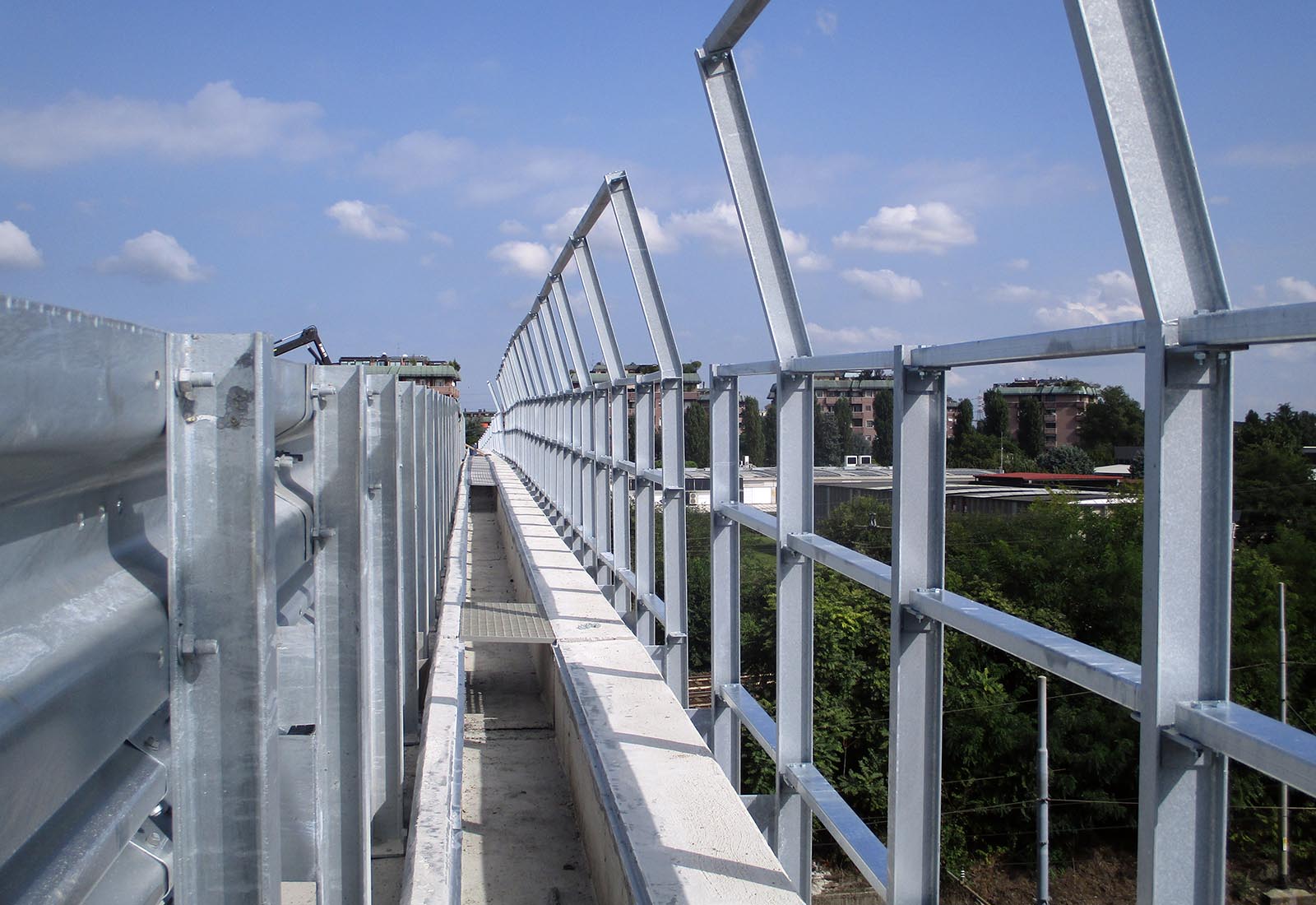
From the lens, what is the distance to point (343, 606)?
2.08 m

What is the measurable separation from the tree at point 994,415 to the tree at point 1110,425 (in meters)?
0.28

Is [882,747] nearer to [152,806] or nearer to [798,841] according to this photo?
[798,841]

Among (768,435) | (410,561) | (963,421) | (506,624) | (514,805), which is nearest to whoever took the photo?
(963,421)

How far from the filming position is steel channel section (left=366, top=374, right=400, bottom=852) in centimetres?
291

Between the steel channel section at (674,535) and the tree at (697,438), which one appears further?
the tree at (697,438)

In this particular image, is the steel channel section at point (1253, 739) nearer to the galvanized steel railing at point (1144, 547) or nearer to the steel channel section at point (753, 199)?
the galvanized steel railing at point (1144, 547)

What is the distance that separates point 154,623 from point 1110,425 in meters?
2.10

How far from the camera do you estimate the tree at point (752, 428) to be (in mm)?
5379

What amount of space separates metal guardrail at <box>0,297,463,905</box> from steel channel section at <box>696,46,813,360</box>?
2.37 meters

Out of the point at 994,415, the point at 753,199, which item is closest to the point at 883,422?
the point at 994,415

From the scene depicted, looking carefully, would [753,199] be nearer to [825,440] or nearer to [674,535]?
[825,440]

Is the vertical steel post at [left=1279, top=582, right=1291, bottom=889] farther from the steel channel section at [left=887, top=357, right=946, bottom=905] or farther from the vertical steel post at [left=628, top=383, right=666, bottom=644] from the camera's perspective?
the vertical steel post at [left=628, top=383, right=666, bottom=644]

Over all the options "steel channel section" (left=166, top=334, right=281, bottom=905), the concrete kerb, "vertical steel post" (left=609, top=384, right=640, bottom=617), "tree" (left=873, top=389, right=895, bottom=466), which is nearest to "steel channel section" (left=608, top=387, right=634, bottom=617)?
"vertical steel post" (left=609, top=384, right=640, bottom=617)

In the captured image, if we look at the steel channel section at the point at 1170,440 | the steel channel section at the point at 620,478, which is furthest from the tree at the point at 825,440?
the steel channel section at the point at 620,478
